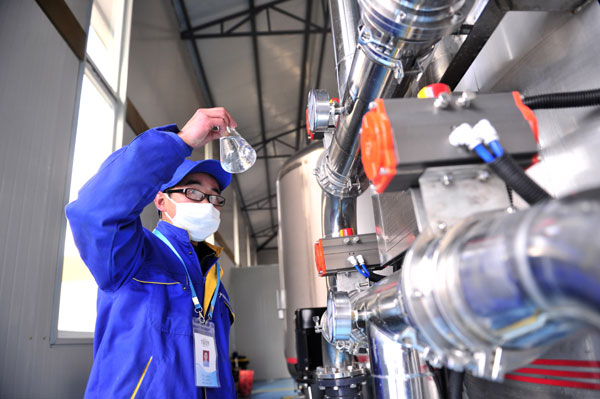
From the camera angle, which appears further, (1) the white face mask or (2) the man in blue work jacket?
(1) the white face mask

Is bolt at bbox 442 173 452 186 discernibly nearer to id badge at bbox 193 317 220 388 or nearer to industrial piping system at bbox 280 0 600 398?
industrial piping system at bbox 280 0 600 398

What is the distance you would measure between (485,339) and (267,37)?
15.0ft

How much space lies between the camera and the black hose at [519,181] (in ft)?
1.12

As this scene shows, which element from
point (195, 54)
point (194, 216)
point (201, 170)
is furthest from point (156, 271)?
point (195, 54)

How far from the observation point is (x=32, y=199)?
52.6 inches

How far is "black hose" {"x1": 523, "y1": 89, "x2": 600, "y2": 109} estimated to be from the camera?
0.41 meters

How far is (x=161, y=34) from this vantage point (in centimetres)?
332

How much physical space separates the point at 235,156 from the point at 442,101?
85cm

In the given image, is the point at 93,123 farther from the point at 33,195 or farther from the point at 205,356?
the point at 205,356

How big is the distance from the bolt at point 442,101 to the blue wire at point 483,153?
6cm

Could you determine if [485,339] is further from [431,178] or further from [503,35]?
[503,35]

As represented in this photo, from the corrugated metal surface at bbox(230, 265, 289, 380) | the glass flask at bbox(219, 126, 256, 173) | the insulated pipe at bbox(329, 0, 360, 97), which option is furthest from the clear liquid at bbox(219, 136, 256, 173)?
the corrugated metal surface at bbox(230, 265, 289, 380)

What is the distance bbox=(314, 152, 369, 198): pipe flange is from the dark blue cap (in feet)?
1.27

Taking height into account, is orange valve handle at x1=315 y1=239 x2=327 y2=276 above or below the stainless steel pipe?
above
